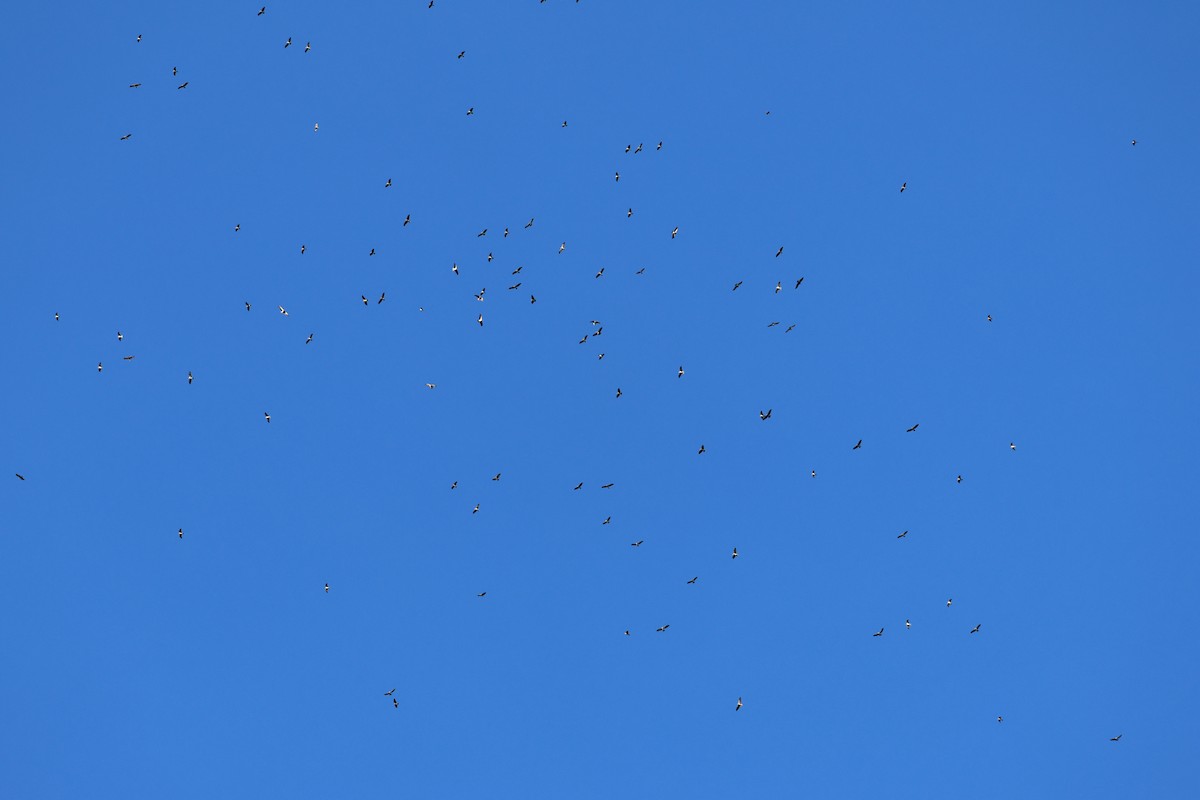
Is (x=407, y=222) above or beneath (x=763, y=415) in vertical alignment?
above

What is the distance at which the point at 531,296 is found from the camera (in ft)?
167

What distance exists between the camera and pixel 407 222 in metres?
50.7

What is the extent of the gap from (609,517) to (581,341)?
7.69m

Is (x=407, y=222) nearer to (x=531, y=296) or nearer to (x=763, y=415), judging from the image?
(x=531, y=296)

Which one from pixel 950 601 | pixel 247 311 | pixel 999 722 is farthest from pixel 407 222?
pixel 999 722

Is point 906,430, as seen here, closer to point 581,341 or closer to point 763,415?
point 763,415

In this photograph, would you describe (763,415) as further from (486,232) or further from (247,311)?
(247,311)

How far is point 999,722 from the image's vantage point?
50.9 m

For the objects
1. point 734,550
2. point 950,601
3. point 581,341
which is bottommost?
point 950,601

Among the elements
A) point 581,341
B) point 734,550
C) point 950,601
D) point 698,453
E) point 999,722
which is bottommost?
point 999,722

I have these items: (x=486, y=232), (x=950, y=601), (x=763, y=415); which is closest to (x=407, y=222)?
(x=486, y=232)

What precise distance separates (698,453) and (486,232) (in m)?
13.2

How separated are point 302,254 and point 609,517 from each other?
56.9 ft

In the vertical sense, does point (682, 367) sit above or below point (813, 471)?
above
